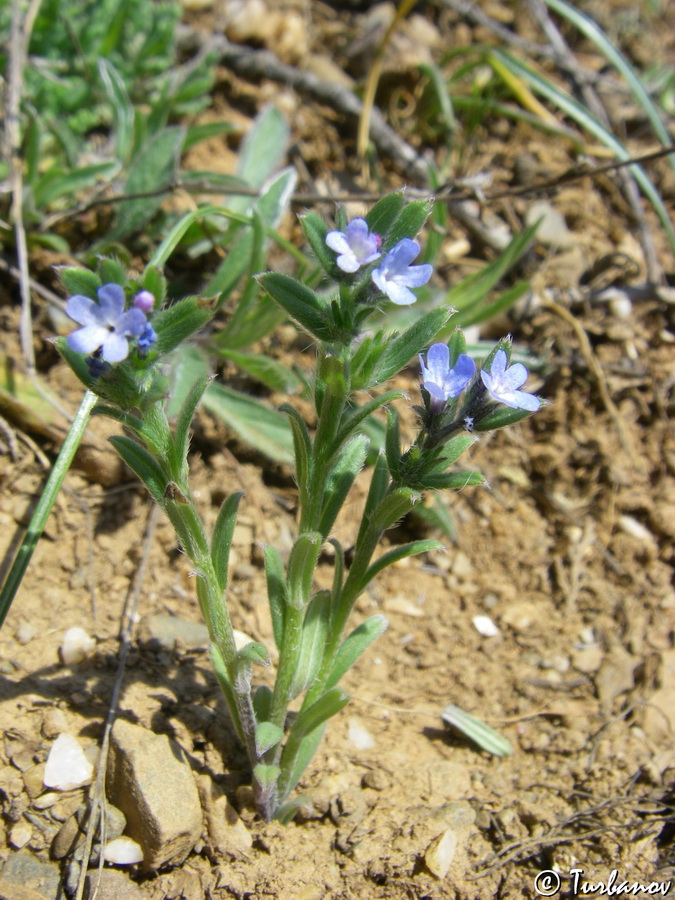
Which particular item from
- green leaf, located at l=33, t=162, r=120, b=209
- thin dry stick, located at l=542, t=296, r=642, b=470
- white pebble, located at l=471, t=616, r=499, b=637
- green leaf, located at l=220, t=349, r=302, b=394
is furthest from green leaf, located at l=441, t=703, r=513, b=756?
green leaf, located at l=33, t=162, r=120, b=209

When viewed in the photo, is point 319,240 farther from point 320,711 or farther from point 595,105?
point 595,105

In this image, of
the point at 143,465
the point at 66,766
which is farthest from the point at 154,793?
the point at 143,465

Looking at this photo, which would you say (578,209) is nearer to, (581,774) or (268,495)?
(268,495)

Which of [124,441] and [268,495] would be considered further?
[268,495]

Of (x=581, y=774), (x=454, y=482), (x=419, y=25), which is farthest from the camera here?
(x=419, y=25)

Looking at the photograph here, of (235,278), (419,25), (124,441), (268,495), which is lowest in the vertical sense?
(268,495)

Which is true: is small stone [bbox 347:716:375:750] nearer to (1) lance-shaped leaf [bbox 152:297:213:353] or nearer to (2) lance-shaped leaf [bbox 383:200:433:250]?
(1) lance-shaped leaf [bbox 152:297:213:353]

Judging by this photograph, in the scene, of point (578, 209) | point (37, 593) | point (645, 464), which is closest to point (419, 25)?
point (578, 209)

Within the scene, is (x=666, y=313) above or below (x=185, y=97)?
below
